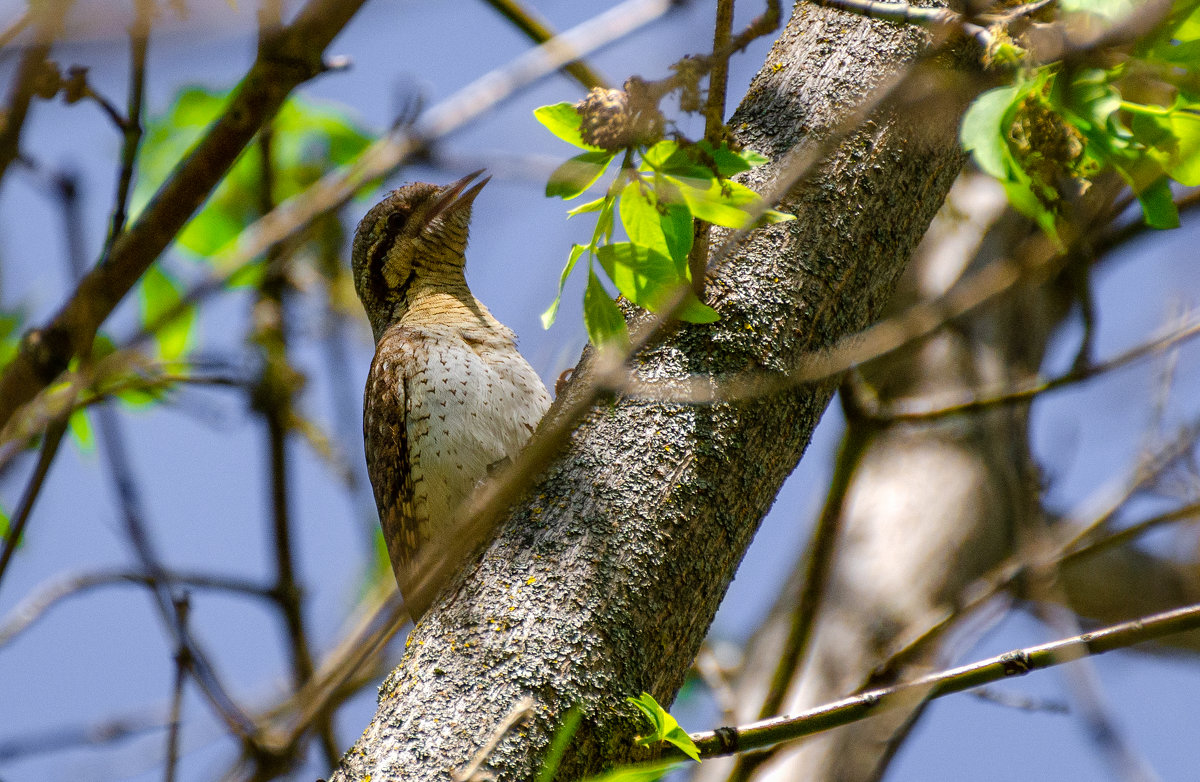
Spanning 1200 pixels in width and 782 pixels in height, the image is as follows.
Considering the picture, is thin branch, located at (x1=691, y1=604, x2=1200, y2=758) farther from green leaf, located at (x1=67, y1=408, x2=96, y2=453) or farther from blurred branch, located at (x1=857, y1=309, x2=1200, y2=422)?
green leaf, located at (x1=67, y1=408, x2=96, y2=453)

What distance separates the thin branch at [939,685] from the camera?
179 centimetres

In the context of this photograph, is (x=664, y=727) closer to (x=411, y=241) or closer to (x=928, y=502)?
(x=411, y=241)

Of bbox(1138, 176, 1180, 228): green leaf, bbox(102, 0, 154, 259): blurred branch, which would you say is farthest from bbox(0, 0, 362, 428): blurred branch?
bbox(1138, 176, 1180, 228): green leaf

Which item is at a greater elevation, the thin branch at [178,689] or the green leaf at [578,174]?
the green leaf at [578,174]

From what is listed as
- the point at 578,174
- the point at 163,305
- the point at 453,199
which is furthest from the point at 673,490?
the point at 453,199

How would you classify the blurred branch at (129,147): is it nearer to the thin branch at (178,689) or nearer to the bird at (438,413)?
the thin branch at (178,689)

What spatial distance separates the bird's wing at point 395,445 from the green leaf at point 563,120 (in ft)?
5.68

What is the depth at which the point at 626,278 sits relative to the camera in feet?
5.66

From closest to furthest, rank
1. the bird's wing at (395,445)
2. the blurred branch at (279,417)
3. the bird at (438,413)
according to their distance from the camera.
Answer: the blurred branch at (279,417) → the bird at (438,413) → the bird's wing at (395,445)

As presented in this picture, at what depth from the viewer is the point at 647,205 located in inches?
65.8

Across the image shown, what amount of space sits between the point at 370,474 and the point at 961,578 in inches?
108

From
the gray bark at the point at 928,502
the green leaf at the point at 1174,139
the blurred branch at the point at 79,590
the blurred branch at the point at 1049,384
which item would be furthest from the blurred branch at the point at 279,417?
the green leaf at the point at 1174,139

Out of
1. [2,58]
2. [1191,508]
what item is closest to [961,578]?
[1191,508]

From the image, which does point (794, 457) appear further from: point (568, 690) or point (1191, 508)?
point (1191, 508)
